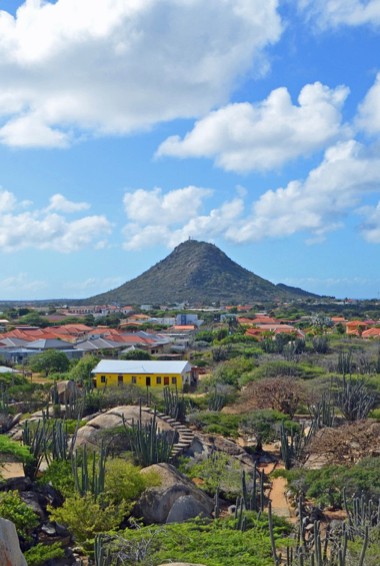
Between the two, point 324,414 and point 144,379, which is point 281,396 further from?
point 144,379

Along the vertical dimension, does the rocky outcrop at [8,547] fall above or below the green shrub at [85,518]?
above

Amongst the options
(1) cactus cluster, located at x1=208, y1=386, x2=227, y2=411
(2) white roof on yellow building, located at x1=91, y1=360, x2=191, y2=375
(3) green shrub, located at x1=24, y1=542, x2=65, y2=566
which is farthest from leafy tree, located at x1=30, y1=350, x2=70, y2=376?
(3) green shrub, located at x1=24, y1=542, x2=65, y2=566

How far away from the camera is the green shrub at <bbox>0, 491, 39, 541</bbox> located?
42.6 ft

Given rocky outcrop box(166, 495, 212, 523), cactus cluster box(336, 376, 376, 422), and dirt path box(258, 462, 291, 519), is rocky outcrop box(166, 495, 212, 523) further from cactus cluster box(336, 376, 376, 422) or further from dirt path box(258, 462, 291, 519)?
cactus cluster box(336, 376, 376, 422)

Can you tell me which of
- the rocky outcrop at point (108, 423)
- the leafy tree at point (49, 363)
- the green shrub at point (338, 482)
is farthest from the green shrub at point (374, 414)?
the leafy tree at point (49, 363)

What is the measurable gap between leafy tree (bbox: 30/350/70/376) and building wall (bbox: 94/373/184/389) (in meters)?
8.40

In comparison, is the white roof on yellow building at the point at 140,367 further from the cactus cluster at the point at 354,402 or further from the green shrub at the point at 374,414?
the green shrub at the point at 374,414

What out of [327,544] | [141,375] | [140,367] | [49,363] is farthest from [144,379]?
[327,544]

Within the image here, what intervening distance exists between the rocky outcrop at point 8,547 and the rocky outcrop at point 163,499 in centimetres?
743

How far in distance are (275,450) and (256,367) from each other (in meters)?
13.2

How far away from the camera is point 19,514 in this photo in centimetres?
1318

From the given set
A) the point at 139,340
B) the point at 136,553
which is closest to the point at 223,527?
the point at 136,553

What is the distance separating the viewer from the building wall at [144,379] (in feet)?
116

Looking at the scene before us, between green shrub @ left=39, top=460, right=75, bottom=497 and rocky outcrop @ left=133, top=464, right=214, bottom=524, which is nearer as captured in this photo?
rocky outcrop @ left=133, top=464, right=214, bottom=524
